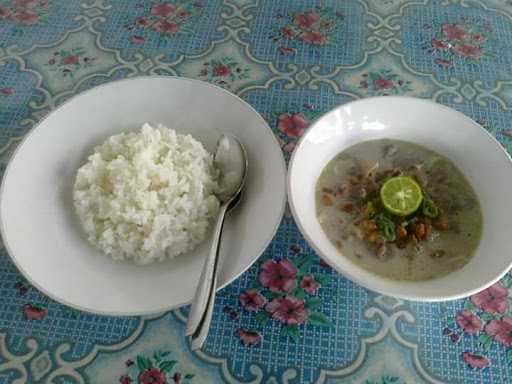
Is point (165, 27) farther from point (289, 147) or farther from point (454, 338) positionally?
point (454, 338)

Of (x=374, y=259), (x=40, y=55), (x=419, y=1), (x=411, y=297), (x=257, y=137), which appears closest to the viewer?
(x=411, y=297)

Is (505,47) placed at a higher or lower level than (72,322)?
higher

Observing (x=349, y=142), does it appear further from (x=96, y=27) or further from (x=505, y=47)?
(x=96, y=27)

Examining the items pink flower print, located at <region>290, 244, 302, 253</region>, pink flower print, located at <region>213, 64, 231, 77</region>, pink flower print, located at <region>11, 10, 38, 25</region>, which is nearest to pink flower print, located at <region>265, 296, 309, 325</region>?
pink flower print, located at <region>290, 244, 302, 253</region>

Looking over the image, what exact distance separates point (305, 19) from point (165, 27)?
0.71m

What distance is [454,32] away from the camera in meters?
2.27

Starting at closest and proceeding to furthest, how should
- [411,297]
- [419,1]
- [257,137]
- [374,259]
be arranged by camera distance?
[411,297]
[374,259]
[257,137]
[419,1]

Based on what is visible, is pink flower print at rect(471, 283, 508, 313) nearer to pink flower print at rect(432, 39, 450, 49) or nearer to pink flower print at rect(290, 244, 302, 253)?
pink flower print at rect(290, 244, 302, 253)

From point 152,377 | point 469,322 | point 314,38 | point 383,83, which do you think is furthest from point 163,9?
point 469,322

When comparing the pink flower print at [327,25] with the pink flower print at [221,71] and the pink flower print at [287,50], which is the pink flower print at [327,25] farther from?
the pink flower print at [221,71]

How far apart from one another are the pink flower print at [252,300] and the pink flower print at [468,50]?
5.25 ft

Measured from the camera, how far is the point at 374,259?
4.56 ft

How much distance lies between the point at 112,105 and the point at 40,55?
75 cm

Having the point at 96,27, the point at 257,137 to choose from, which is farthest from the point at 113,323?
the point at 96,27
